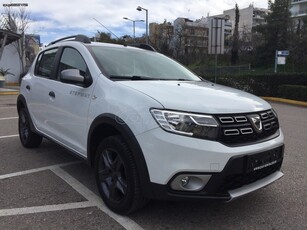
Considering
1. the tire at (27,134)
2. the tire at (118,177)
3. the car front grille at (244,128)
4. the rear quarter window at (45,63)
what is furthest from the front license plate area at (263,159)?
the tire at (27,134)

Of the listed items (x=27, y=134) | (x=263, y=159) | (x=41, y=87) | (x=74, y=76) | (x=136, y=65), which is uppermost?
(x=136, y=65)

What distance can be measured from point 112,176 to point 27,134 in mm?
3060

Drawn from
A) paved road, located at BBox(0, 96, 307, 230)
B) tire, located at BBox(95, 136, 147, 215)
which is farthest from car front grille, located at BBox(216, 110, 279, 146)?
tire, located at BBox(95, 136, 147, 215)

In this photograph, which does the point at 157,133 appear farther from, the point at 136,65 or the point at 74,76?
the point at 136,65

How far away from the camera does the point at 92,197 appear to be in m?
4.07

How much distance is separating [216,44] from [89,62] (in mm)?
10522

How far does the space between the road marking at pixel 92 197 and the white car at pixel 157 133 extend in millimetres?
79

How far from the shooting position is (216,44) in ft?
→ 46.0

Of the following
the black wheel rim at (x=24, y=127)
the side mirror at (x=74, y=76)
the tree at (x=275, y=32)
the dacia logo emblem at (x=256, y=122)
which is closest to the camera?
the dacia logo emblem at (x=256, y=122)

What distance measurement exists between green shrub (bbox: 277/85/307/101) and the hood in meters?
13.5

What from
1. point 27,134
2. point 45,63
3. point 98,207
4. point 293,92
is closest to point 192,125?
point 98,207

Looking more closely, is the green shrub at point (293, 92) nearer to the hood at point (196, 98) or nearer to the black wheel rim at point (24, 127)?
the black wheel rim at point (24, 127)

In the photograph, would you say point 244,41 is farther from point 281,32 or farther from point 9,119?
point 9,119

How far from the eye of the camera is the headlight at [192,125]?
3059 mm
